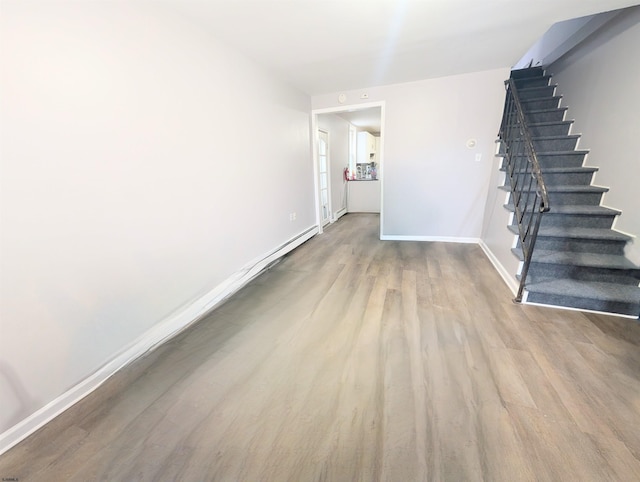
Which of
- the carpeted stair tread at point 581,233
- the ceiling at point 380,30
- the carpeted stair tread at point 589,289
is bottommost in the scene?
the carpeted stair tread at point 589,289

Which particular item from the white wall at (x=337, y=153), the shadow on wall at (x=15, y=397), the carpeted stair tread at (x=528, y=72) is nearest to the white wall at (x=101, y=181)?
the shadow on wall at (x=15, y=397)

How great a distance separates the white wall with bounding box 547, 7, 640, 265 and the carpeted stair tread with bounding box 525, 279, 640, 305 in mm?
320

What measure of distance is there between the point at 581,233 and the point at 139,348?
388cm

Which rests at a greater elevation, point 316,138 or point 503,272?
point 316,138

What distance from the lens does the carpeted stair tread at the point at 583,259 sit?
84.0 inches

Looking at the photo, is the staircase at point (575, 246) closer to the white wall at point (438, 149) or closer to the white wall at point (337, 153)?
the white wall at point (438, 149)

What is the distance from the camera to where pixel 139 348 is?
1.75m

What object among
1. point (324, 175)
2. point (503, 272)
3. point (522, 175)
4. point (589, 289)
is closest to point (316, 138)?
point (324, 175)

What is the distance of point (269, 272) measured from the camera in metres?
3.10

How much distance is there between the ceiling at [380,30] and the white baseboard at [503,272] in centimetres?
228

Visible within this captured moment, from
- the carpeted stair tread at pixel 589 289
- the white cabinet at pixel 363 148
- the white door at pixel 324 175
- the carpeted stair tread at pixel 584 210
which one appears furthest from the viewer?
the white cabinet at pixel 363 148

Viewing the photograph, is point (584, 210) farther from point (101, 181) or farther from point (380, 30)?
point (101, 181)

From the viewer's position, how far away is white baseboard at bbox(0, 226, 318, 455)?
4.09 ft

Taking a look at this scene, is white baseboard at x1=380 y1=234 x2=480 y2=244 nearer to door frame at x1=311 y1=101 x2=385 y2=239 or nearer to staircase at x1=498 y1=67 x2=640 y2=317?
door frame at x1=311 y1=101 x2=385 y2=239
